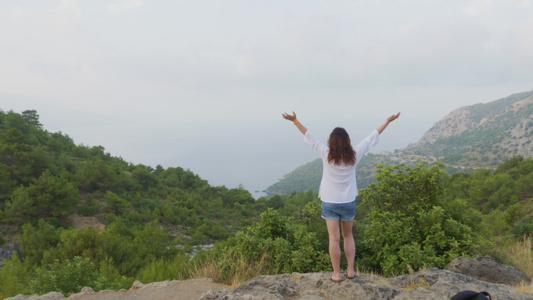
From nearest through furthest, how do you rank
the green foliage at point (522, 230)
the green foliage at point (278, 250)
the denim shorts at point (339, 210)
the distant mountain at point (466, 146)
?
1. the denim shorts at point (339, 210)
2. the green foliage at point (278, 250)
3. the green foliage at point (522, 230)
4. the distant mountain at point (466, 146)

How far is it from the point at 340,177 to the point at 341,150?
Result: 0.36 meters

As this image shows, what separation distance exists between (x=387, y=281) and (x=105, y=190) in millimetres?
24217

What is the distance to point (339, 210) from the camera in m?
3.89

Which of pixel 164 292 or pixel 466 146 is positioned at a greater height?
pixel 466 146

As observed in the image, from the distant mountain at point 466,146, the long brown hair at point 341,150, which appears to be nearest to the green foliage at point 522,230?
the long brown hair at point 341,150

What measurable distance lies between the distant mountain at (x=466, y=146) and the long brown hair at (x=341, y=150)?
7418 cm

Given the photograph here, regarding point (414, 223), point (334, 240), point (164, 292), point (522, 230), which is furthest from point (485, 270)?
point (522, 230)

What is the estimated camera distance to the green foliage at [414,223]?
533 cm

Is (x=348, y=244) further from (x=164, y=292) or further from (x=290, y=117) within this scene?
(x=164, y=292)

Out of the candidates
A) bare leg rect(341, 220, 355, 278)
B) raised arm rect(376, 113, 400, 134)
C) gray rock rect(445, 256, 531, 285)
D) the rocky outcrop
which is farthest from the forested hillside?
raised arm rect(376, 113, 400, 134)

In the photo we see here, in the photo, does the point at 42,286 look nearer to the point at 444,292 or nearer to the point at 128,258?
the point at 128,258

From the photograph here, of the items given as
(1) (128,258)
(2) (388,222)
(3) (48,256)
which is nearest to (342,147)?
(2) (388,222)

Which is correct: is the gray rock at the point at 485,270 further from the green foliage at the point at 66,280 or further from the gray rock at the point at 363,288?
the green foliage at the point at 66,280

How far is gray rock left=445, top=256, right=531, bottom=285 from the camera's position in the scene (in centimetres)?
493
